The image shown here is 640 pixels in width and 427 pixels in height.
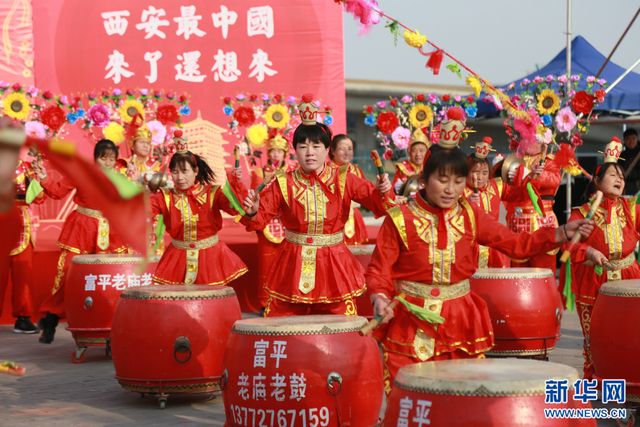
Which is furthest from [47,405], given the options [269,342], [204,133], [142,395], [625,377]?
[204,133]

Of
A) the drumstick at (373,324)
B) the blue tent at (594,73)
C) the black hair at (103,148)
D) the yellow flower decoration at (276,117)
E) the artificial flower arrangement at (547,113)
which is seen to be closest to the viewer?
the drumstick at (373,324)

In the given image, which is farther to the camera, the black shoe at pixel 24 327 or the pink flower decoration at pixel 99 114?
the pink flower decoration at pixel 99 114

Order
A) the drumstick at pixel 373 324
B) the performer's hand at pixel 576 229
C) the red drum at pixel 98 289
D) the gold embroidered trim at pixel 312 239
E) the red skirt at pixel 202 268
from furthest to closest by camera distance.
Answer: the red drum at pixel 98 289 → the red skirt at pixel 202 268 → the gold embroidered trim at pixel 312 239 → the performer's hand at pixel 576 229 → the drumstick at pixel 373 324

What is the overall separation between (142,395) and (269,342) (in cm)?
167

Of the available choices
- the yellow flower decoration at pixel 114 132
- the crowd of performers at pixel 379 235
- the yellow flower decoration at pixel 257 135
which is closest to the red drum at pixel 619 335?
the crowd of performers at pixel 379 235

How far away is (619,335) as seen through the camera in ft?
11.7

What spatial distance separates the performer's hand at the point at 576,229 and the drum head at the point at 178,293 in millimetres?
1950

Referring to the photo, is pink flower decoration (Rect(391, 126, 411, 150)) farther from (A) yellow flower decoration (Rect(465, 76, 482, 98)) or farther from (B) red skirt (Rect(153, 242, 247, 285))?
(A) yellow flower decoration (Rect(465, 76, 482, 98))

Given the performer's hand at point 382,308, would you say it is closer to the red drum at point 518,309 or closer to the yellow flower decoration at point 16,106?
the red drum at point 518,309

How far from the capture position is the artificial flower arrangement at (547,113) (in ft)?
16.3

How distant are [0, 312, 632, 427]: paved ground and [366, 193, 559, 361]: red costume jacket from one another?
1.37 metres

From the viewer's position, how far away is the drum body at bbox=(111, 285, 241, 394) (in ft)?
13.0

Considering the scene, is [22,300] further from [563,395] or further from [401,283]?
[563,395]

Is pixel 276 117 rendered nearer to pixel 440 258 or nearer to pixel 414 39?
pixel 414 39
